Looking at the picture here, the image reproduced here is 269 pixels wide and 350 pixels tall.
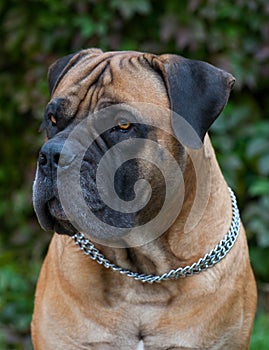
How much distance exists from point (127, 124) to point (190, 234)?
0.47m

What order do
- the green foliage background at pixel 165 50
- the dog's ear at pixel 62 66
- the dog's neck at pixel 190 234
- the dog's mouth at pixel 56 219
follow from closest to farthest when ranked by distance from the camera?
the dog's mouth at pixel 56 219, the dog's neck at pixel 190 234, the dog's ear at pixel 62 66, the green foliage background at pixel 165 50

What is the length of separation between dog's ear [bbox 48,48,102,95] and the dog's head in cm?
22

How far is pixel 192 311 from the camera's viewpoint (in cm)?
286

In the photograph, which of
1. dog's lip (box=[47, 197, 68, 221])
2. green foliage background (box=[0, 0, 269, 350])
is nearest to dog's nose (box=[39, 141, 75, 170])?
dog's lip (box=[47, 197, 68, 221])

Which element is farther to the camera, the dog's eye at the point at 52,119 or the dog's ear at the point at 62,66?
the dog's ear at the point at 62,66

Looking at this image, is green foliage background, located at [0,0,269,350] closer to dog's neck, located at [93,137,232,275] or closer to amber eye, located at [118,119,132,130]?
dog's neck, located at [93,137,232,275]

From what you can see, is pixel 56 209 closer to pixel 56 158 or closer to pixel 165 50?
pixel 56 158

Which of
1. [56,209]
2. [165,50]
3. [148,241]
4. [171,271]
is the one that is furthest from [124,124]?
[165,50]

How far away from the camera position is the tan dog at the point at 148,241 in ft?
8.82

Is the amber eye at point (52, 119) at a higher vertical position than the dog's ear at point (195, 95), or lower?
Answer: lower

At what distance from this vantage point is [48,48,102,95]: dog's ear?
2992 mm

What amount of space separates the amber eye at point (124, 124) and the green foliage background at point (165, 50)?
5.73 ft

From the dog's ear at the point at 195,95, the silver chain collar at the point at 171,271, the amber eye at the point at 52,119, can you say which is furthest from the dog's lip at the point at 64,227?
the dog's ear at the point at 195,95

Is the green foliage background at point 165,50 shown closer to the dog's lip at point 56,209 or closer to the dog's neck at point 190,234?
the dog's neck at point 190,234
